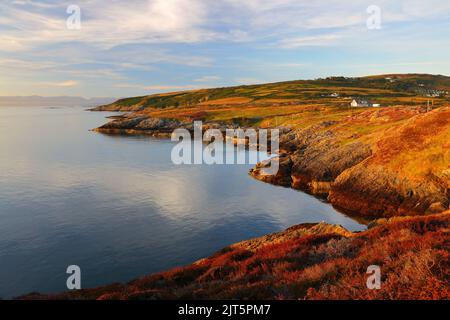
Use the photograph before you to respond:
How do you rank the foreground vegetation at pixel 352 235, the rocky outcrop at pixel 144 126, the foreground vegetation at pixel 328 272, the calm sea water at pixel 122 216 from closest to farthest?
the foreground vegetation at pixel 328 272, the foreground vegetation at pixel 352 235, the calm sea water at pixel 122 216, the rocky outcrop at pixel 144 126

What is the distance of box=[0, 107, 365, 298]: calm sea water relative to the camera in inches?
1237

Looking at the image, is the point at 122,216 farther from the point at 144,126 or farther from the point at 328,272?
the point at 144,126

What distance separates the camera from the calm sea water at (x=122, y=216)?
1237 inches

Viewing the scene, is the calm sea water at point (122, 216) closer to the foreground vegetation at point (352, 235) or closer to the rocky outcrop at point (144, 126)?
the foreground vegetation at point (352, 235)

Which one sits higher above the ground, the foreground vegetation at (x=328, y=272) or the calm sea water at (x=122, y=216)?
the foreground vegetation at (x=328, y=272)

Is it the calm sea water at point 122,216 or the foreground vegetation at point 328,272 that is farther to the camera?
the calm sea water at point 122,216

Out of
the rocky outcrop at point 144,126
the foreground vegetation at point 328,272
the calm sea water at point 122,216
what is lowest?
the calm sea water at point 122,216

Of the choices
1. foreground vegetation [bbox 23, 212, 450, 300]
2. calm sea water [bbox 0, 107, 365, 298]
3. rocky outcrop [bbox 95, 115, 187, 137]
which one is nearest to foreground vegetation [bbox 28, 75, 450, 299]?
foreground vegetation [bbox 23, 212, 450, 300]

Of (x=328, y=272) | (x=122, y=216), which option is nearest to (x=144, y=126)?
(x=122, y=216)

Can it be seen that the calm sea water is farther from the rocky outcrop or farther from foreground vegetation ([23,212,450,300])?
the rocky outcrop

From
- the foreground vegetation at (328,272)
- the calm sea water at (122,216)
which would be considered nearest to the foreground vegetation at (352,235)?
the foreground vegetation at (328,272)

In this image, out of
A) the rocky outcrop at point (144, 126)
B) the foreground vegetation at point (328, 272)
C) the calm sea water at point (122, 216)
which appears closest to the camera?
the foreground vegetation at point (328, 272)
